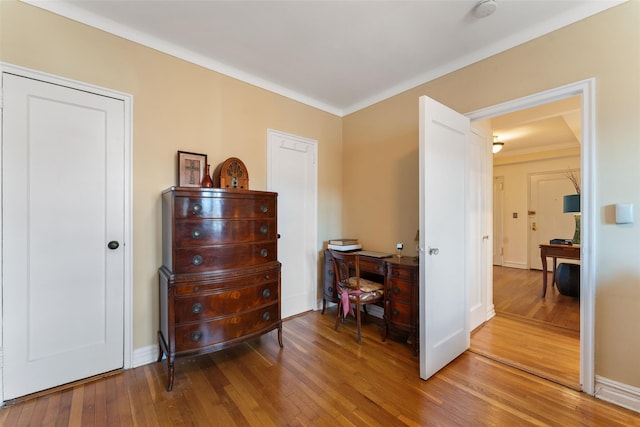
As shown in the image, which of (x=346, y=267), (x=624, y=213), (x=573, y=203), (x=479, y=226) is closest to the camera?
(x=624, y=213)

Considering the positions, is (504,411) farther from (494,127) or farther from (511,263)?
(511,263)

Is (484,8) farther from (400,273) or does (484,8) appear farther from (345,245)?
(345,245)

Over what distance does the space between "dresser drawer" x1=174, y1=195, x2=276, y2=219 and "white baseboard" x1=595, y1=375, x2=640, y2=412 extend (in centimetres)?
261

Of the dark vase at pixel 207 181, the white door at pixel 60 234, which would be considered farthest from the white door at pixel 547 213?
the white door at pixel 60 234

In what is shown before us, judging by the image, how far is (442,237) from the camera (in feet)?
6.84

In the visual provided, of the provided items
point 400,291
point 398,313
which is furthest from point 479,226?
point 398,313

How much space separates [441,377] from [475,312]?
113 cm

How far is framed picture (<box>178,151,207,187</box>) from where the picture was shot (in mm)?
2291

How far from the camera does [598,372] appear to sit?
1763mm

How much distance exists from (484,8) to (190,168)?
254 cm

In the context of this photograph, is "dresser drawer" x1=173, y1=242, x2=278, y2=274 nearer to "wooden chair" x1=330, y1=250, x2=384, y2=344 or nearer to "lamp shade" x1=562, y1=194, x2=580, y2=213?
"wooden chair" x1=330, y1=250, x2=384, y2=344

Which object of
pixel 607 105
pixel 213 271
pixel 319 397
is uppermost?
pixel 607 105

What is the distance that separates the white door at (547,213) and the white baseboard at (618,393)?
14.4 feet

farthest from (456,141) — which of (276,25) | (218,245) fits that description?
(218,245)
